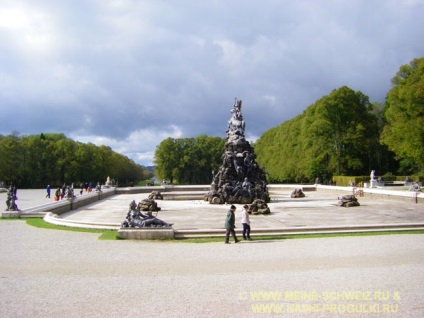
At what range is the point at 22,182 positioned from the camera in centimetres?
8488

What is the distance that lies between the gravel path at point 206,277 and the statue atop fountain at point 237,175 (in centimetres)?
1861

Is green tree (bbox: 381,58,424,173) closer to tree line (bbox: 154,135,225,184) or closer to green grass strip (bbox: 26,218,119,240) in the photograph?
green grass strip (bbox: 26,218,119,240)

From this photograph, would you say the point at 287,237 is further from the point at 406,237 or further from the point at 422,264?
the point at 422,264

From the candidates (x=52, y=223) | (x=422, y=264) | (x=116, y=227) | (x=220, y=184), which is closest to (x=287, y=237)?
(x=422, y=264)

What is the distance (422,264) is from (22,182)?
8562 centimetres

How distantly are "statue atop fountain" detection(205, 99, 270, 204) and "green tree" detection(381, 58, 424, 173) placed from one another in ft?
63.7

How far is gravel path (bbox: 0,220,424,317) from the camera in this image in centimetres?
828

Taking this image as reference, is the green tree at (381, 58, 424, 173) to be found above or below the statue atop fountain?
above

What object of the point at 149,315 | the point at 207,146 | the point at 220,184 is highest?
the point at 207,146

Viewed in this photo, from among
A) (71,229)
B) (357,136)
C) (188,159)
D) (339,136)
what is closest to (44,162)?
(188,159)

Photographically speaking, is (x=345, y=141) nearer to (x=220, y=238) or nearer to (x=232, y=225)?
(x=220, y=238)

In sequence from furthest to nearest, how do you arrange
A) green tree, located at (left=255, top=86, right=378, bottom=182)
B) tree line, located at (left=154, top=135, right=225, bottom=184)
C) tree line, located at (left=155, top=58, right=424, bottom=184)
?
tree line, located at (left=154, top=135, right=225, bottom=184)
green tree, located at (left=255, top=86, right=378, bottom=182)
tree line, located at (left=155, top=58, right=424, bottom=184)

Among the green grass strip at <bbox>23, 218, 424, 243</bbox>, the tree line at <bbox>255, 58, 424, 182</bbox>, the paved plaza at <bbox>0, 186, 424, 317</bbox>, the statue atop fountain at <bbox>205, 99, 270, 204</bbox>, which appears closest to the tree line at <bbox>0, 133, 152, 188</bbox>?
the tree line at <bbox>255, 58, 424, 182</bbox>

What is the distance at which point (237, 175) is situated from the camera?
36.9 m
